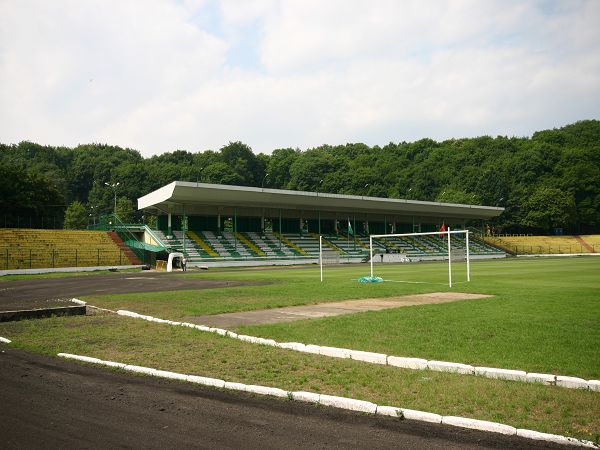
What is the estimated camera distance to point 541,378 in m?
7.29

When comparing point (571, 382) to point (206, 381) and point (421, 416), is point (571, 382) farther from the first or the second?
point (206, 381)

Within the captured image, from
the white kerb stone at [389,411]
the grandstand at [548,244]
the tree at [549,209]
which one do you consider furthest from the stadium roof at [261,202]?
the white kerb stone at [389,411]

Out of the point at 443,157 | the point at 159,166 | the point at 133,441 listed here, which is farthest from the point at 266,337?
the point at 443,157

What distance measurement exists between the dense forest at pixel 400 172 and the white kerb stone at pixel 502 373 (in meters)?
99.6

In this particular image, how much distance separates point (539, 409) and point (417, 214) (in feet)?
245

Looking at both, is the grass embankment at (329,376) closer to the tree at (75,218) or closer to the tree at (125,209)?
the tree at (75,218)

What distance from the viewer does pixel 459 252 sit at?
72438 millimetres

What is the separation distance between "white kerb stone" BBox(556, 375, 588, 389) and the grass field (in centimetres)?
18

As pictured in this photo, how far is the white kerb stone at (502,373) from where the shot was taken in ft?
24.5

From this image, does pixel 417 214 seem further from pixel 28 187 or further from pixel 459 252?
pixel 28 187

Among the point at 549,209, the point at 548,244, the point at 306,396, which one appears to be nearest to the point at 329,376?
the point at 306,396

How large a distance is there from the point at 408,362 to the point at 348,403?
2220mm

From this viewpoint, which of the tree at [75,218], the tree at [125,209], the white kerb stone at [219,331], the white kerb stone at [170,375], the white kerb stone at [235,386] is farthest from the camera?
the tree at [125,209]

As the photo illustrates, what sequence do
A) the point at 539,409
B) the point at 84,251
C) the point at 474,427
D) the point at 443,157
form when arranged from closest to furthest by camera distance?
the point at 474,427 < the point at 539,409 < the point at 84,251 < the point at 443,157
